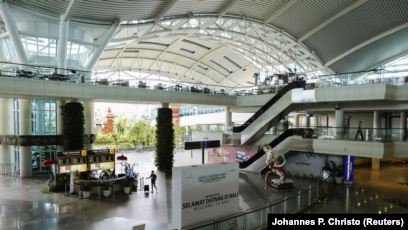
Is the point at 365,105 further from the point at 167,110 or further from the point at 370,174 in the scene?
the point at 167,110

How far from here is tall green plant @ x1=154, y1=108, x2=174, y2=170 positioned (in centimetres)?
2680

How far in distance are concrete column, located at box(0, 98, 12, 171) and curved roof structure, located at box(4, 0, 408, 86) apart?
8.46 metres

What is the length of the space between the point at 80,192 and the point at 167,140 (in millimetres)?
10729

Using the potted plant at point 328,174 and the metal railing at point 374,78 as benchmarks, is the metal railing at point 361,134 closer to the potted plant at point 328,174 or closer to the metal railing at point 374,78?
the potted plant at point 328,174

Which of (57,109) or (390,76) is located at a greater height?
(390,76)

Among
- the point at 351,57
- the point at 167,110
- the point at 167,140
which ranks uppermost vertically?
the point at 351,57

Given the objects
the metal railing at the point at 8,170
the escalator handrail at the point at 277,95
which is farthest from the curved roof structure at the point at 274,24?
the metal railing at the point at 8,170

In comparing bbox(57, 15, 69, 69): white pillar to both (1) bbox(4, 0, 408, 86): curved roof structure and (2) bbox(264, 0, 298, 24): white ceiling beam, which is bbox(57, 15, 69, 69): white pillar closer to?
(1) bbox(4, 0, 408, 86): curved roof structure

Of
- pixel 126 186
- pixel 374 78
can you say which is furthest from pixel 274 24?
pixel 126 186

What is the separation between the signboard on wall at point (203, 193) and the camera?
31.9 ft

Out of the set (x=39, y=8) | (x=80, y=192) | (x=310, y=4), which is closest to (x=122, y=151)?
(x=39, y=8)

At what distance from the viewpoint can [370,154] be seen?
18656 mm

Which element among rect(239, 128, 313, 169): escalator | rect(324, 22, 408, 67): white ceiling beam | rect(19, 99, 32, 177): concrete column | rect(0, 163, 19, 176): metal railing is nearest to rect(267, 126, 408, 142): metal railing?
rect(239, 128, 313, 169): escalator

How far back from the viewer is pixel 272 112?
2564 centimetres
